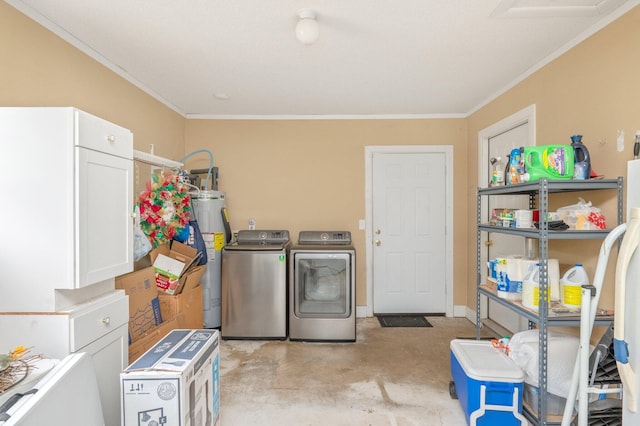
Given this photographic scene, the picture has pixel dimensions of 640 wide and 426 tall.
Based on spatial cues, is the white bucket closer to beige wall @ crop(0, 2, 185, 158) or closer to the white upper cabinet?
the white upper cabinet

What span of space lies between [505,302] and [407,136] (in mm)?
2217

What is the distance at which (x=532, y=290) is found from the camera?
5.77 feet

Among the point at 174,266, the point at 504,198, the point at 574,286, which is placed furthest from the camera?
the point at 504,198

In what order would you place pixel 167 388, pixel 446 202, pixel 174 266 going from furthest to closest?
1. pixel 446 202
2. pixel 174 266
3. pixel 167 388

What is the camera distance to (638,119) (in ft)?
5.34

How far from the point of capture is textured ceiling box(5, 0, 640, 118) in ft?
5.63

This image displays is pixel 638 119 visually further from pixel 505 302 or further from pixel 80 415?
pixel 80 415

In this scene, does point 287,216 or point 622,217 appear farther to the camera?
point 287,216

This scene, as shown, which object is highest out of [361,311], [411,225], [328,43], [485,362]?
[328,43]

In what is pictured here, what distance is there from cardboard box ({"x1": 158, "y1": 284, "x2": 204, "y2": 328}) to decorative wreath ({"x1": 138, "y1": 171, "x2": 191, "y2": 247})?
0.45 meters

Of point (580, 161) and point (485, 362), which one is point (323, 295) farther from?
point (580, 161)

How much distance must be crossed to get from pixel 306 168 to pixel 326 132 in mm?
474

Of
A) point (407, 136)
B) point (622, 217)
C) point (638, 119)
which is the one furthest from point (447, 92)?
point (622, 217)

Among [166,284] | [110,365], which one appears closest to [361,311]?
[166,284]
